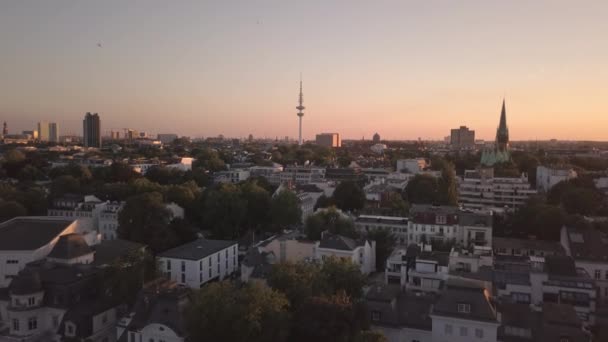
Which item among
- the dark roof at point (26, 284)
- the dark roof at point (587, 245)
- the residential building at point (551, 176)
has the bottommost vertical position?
the dark roof at point (26, 284)

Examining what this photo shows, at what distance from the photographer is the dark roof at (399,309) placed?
83.5 feet

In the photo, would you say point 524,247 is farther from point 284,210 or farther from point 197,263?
point 197,263

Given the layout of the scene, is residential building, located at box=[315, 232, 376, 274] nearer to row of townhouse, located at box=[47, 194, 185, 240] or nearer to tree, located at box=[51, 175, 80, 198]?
row of townhouse, located at box=[47, 194, 185, 240]

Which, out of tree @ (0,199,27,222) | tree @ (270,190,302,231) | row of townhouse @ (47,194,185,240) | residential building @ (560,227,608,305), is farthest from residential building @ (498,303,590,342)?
tree @ (0,199,27,222)

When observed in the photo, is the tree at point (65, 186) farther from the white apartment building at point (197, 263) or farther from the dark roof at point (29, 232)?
the white apartment building at point (197, 263)

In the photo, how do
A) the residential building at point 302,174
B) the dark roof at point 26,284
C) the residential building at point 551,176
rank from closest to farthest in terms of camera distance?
the dark roof at point 26,284
the residential building at point 551,176
the residential building at point 302,174

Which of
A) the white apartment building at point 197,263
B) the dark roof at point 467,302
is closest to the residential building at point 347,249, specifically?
the white apartment building at point 197,263

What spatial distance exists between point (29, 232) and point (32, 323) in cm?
1386

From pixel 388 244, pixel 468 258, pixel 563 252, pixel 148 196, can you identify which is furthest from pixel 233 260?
pixel 563 252

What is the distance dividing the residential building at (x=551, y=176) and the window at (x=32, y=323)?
227 ft

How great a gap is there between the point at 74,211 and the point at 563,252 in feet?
170

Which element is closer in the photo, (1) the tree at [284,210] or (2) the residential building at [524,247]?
(2) the residential building at [524,247]

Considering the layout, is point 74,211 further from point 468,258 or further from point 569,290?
point 569,290

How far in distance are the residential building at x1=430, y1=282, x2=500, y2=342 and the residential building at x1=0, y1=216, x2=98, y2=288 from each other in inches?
1216
